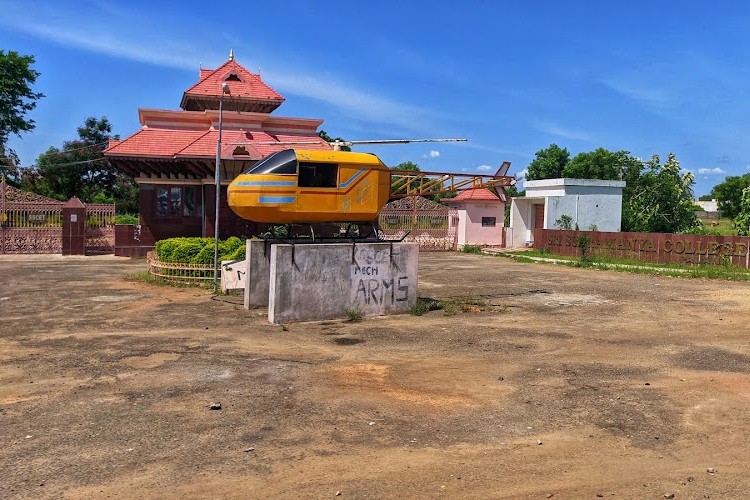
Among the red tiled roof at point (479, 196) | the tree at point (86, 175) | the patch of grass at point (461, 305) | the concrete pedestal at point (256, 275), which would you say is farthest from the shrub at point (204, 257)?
the tree at point (86, 175)

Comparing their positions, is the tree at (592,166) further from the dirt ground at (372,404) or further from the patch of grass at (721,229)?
the dirt ground at (372,404)

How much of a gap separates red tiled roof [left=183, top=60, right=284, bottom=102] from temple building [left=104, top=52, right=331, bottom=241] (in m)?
0.05

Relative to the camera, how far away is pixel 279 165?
11812 mm

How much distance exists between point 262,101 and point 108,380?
2306 cm

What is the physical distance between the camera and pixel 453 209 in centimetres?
3788

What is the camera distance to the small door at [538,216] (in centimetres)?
3631

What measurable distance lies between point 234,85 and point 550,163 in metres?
39.6

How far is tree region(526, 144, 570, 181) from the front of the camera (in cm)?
6078

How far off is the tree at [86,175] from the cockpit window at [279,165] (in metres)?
40.7

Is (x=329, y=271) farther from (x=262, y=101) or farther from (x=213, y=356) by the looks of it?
(x=262, y=101)

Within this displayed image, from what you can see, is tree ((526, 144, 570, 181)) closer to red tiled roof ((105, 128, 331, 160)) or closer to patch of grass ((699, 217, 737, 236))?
patch of grass ((699, 217, 737, 236))

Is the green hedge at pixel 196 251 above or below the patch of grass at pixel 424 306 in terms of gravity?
above

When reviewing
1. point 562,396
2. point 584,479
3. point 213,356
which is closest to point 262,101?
point 213,356

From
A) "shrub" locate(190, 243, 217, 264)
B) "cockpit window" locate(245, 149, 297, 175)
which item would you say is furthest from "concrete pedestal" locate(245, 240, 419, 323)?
"shrub" locate(190, 243, 217, 264)
